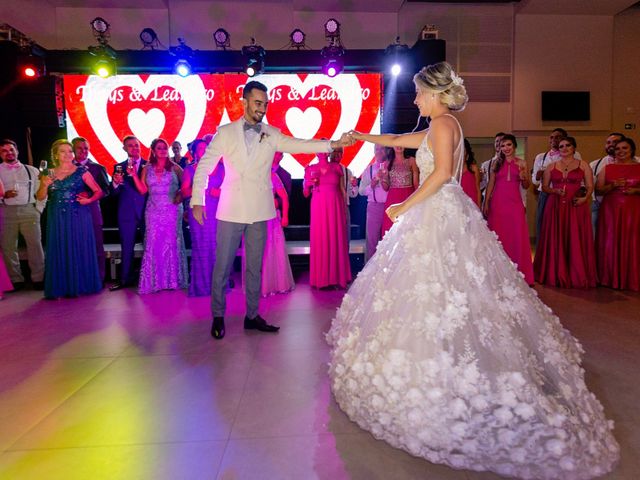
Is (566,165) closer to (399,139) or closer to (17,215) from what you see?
(399,139)

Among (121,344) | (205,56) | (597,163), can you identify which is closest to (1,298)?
(121,344)

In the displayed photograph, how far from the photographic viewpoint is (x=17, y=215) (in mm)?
5246

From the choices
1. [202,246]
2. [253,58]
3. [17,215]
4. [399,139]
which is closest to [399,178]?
[399,139]

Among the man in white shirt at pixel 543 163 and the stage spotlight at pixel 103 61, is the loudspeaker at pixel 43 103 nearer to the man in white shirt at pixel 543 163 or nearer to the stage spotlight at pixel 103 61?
the stage spotlight at pixel 103 61

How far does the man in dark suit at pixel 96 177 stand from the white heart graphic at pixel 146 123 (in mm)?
2350

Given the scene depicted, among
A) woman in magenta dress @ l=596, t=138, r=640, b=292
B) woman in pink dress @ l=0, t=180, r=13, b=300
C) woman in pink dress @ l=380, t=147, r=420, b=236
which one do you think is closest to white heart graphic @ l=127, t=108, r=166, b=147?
woman in pink dress @ l=0, t=180, r=13, b=300

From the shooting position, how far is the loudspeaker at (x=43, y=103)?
730 cm

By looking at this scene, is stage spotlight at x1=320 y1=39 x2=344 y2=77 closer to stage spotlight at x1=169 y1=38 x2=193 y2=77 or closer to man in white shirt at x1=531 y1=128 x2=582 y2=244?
stage spotlight at x1=169 y1=38 x2=193 y2=77

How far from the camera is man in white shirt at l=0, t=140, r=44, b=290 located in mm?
5121

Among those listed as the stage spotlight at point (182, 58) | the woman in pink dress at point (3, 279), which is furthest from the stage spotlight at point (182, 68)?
the woman in pink dress at point (3, 279)

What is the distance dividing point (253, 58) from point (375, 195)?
11.3 feet

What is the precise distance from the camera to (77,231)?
4.72 meters

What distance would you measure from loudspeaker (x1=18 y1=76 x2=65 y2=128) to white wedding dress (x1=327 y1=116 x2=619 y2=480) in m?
7.09

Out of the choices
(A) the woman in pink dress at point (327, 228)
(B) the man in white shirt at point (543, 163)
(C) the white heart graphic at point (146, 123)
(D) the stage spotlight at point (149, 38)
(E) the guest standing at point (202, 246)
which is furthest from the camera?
(C) the white heart graphic at point (146, 123)
